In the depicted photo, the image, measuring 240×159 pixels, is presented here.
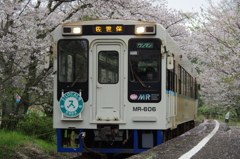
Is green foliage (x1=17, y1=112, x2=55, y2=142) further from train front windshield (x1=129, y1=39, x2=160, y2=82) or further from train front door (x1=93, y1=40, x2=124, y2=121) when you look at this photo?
train front windshield (x1=129, y1=39, x2=160, y2=82)

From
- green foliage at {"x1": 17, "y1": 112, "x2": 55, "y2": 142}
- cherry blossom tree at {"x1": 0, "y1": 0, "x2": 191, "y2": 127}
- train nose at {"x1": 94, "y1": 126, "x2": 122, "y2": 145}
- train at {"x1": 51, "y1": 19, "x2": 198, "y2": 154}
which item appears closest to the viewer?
train nose at {"x1": 94, "y1": 126, "x2": 122, "y2": 145}

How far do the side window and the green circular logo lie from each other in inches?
22.5

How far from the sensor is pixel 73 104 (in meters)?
8.43

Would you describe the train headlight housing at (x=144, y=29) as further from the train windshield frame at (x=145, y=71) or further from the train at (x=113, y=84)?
the train windshield frame at (x=145, y=71)

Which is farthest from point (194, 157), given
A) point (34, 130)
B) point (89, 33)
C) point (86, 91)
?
point (34, 130)

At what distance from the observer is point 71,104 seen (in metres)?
8.45

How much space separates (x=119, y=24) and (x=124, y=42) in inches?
15.4

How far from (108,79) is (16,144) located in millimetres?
4313

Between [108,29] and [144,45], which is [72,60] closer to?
[108,29]

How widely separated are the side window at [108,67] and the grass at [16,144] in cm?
355

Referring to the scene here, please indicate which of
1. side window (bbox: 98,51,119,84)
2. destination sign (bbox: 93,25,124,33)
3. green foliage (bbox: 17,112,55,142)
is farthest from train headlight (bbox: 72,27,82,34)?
green foliage (bbox: 17,112,55,142)

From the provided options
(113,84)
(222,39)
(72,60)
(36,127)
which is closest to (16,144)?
(36,127)

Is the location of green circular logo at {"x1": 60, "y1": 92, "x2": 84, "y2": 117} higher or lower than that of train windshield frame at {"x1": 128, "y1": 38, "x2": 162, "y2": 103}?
lower

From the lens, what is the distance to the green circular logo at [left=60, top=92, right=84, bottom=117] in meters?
8.41
